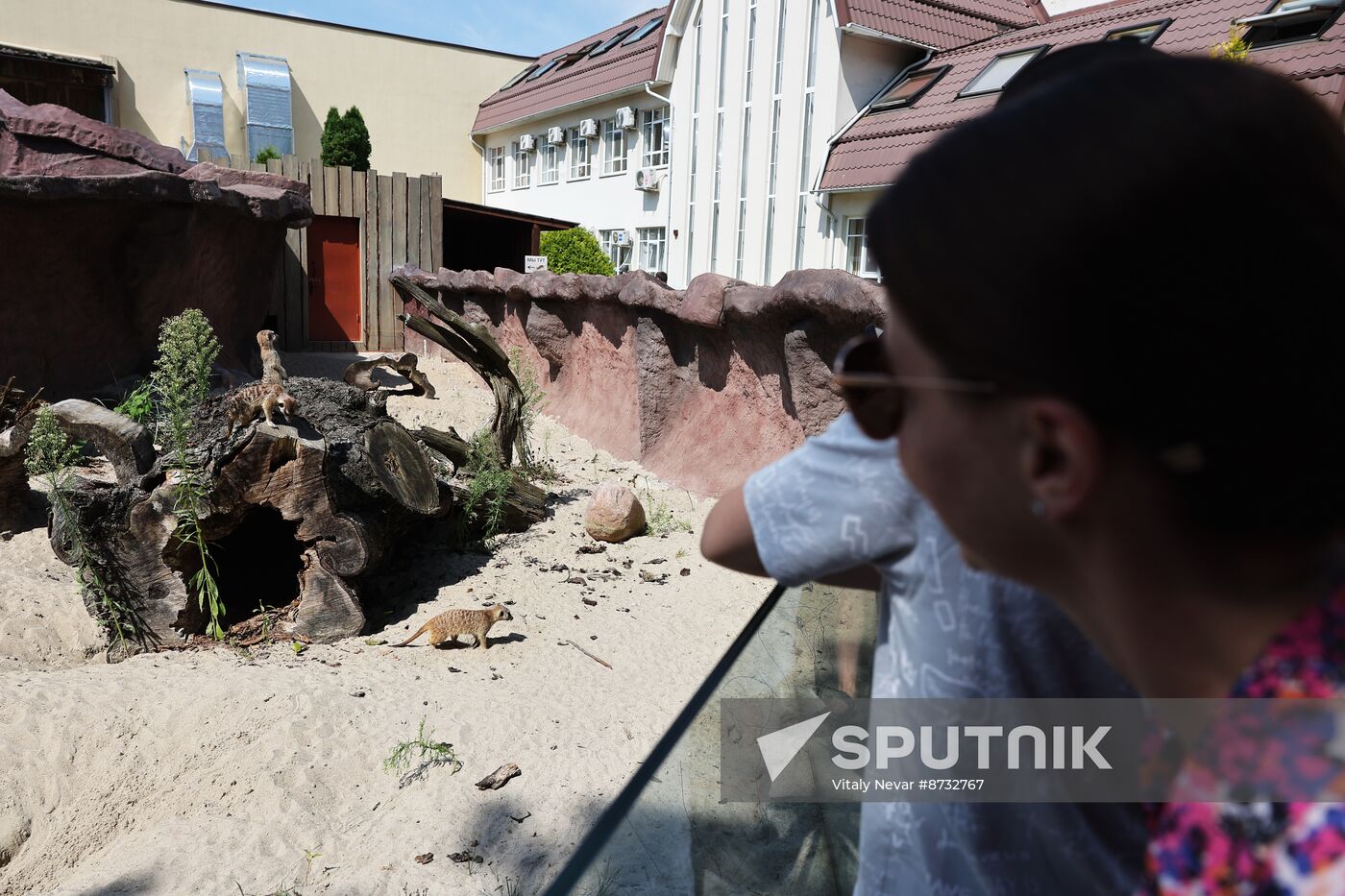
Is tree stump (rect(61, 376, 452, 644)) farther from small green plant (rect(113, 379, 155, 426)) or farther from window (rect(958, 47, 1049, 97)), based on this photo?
window (rect(958, 47, 1049, 97))

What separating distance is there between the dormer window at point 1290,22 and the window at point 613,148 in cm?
1096

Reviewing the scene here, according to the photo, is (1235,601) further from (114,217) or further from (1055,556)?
(114,217)

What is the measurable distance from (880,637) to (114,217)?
27.3ft

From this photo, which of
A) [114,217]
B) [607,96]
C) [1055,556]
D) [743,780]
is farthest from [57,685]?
[607,96]

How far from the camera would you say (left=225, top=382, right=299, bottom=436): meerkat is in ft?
13.5

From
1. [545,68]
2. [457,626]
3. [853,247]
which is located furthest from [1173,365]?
[545,68]

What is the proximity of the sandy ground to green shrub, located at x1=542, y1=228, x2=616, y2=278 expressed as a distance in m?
10.2

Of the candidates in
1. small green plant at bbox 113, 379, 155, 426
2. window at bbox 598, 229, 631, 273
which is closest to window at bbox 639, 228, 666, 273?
window at bbox 598, 229, 631, 273

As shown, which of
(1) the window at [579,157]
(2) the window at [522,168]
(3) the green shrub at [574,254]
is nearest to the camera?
(3) the green shrub at [574,254]

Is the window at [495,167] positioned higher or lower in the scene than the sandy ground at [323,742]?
higher

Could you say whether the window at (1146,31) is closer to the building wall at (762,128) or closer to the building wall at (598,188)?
the building wall at (762,128)

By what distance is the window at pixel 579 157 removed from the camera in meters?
18.6

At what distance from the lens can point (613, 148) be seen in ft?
58.5


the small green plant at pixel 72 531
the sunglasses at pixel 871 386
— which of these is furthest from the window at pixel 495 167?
the sunglasses at pixel 871 386
